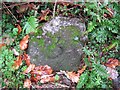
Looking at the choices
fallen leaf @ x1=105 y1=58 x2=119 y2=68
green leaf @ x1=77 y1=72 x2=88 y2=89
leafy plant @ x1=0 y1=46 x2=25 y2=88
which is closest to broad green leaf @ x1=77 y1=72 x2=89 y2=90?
green leaf @ x1=77 y1=72 x2=88 y2=89

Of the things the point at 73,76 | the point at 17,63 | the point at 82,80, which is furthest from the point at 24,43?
the point at 82,80

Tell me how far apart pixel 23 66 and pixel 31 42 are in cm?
42

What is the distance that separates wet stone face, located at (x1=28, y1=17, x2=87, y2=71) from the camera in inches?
189

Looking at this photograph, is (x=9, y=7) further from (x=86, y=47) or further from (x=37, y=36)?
(x=86, y=47)

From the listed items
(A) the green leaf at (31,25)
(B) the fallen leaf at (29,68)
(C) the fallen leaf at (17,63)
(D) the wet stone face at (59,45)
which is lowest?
(B) the fallen leaf at (29,68)

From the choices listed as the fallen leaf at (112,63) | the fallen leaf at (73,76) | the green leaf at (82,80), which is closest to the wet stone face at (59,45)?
the fallen leaf at (73,76)

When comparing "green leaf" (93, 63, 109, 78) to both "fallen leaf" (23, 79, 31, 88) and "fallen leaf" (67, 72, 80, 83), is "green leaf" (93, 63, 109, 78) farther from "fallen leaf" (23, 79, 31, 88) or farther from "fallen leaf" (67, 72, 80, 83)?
"fallen leaf" (23, 79, 31, 88)

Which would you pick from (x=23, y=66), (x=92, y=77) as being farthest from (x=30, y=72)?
(x=92, y=77)

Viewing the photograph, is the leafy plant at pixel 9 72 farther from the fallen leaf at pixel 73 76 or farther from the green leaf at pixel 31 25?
the fallen leaf at pixel 73 76

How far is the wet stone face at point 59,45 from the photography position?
480 centimetres

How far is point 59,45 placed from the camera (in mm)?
4848

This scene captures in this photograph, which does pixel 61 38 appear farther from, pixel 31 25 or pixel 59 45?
pixel 31 25

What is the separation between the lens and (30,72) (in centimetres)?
469

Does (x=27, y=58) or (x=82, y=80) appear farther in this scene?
(x=27, y=58)
